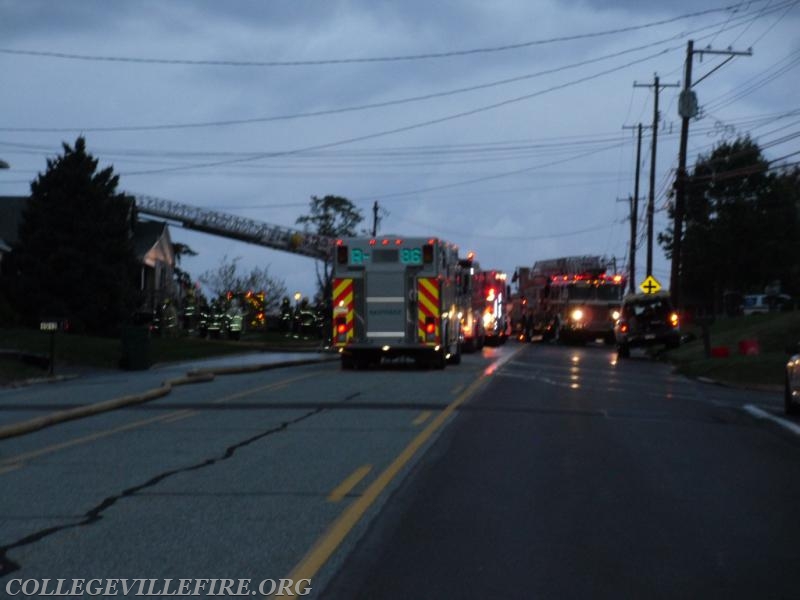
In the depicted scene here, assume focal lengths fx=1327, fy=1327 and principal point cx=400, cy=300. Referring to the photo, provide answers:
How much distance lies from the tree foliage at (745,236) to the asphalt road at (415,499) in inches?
2536

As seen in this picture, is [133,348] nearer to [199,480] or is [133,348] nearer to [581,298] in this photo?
[199,480]

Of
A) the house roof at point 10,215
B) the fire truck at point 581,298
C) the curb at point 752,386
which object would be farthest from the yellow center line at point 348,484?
the house roof at point 10,215

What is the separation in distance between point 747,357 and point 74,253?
2587cm

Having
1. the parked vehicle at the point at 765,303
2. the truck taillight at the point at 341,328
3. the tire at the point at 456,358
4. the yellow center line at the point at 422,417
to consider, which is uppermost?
the parked vehicle at the point at 765,303

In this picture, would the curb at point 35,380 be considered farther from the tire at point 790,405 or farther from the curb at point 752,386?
the tire at point 790,405

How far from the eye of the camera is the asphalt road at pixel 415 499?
28.7ft

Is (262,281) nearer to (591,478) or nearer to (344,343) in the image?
(344,343)

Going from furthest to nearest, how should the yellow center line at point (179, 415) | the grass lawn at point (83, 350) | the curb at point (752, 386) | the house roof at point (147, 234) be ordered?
the house roof at point (147, 234) < the grass lawn at point (83, 350) < the curb at point (752, 386) < the yellow center line at point (179, 415)

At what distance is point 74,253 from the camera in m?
49.2

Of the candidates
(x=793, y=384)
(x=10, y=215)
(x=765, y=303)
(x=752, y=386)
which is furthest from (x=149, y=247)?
(x=793, y=384)

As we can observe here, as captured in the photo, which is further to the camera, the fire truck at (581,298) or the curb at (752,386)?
the fire truck at (581,298)

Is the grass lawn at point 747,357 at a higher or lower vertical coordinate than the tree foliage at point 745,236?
lower

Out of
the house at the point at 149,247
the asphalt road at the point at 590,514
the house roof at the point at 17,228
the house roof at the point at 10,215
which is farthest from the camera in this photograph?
the house roof at the point at 17,228

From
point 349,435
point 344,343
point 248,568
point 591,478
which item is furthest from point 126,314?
point 248,568
